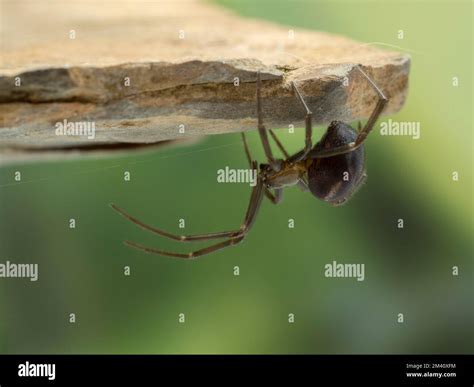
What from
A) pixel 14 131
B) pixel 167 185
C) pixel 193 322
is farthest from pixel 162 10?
pixel 14 131

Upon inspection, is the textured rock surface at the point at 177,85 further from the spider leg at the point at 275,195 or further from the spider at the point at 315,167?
the spider leg at the point at 275,195

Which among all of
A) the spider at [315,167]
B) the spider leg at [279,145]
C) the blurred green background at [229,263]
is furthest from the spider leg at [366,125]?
the blurred green background at [229,263]

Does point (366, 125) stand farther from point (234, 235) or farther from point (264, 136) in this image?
point (234, 235)

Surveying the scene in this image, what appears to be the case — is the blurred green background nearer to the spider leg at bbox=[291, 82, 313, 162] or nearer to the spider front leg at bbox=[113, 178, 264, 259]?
the spider front leg at bbox=[113, 178, 264, 259]

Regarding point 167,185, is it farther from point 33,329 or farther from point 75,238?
point 33,329

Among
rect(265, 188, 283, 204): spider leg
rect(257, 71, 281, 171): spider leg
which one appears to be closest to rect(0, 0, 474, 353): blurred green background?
rect(265, 188, 283, 204): spider leg
